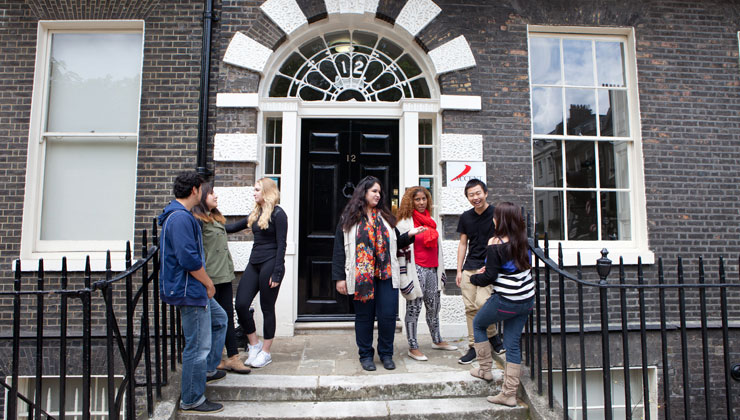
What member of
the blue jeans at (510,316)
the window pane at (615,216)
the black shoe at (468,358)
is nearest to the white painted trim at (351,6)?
the window pane at (615,216)

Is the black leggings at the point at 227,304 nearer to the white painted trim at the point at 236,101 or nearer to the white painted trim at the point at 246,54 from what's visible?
the white painted trim at the point at 236,101

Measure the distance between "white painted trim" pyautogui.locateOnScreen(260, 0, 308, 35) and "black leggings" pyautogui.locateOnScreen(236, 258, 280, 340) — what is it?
2973 millimetres

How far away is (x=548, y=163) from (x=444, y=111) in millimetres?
1494

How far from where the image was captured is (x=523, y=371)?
151 inches

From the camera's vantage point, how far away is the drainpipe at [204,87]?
5.26 m

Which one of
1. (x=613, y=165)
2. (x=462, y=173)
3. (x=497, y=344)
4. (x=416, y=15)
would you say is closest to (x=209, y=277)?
(x=497, y=344)

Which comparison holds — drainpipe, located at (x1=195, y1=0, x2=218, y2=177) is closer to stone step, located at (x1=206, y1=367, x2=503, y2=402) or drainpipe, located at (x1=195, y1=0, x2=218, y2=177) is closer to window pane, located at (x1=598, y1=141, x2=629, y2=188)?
stone step, located at (x1=206, y1=367, x2=503, y2=402)

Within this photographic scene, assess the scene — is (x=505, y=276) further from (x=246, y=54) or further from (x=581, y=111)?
(x=246, y=54)

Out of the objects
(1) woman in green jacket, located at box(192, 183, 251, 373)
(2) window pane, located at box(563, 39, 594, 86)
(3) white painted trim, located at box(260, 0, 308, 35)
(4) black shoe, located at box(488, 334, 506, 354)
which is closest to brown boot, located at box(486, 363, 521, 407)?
(4) black shoe, located at box(488, 334, 506, 354)

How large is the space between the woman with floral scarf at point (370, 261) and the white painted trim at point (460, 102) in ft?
6.31

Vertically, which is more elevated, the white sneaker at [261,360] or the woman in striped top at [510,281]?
the woman in striped top at [510,281]

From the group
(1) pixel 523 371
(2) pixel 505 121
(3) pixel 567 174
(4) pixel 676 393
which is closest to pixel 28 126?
(2) pixel 505 121

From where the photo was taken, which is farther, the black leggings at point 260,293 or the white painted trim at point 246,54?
the white painted trim at point 246,54

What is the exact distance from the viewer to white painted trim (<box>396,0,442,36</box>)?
5492mm
